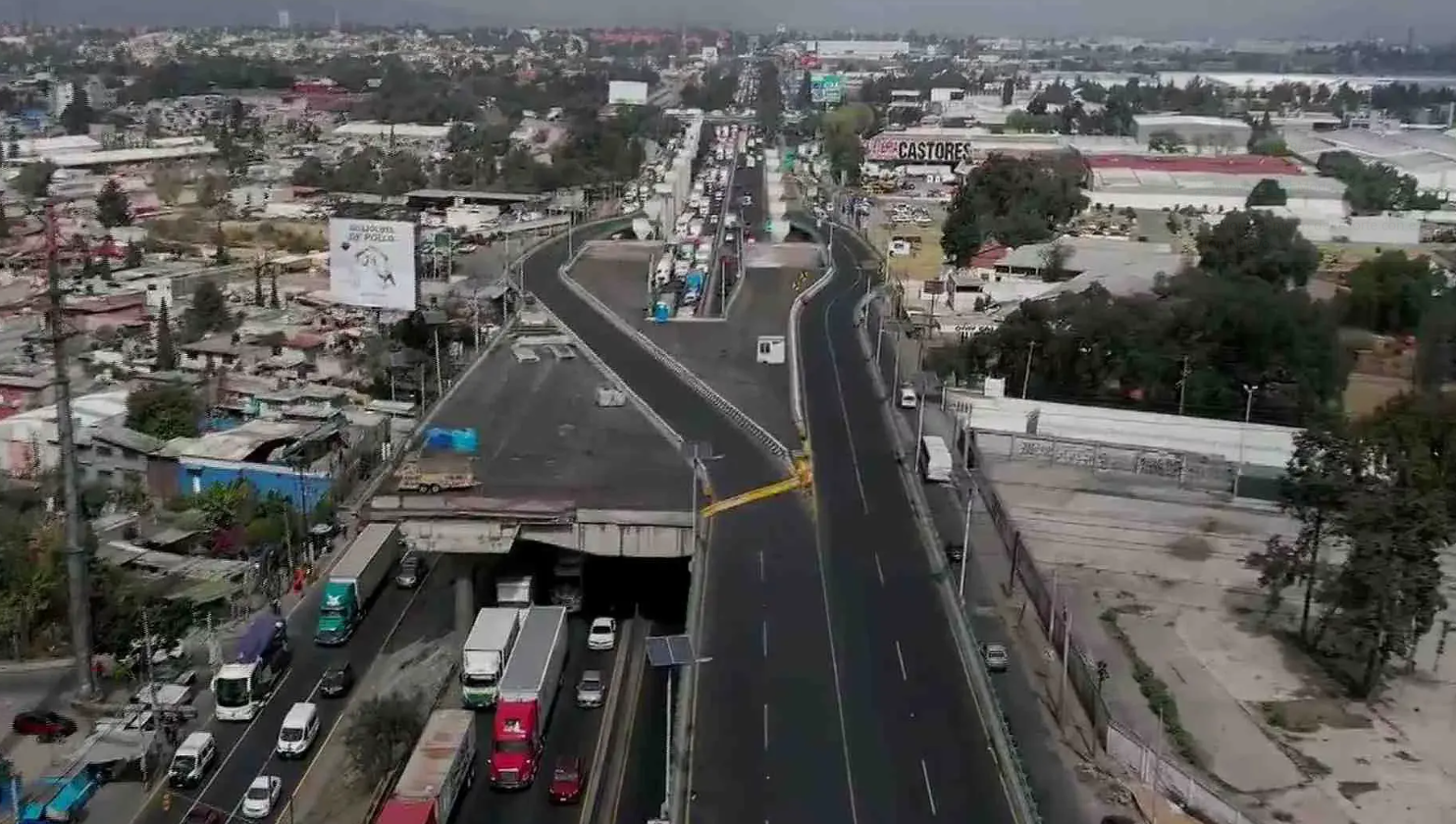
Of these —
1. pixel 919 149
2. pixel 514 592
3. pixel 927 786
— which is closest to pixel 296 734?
pixel 514 592

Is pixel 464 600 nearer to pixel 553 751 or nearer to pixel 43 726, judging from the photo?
pixel 553 751

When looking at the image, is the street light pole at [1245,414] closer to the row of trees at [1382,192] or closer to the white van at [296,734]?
the white van at [296,734]

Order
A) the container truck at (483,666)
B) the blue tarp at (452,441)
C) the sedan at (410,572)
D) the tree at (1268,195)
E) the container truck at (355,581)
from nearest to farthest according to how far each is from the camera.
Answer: the container truck at (483,666)
the container truck at (355,581)
the sedan at (410,572)
the blue tarp at (452,441)
the tree at (1268,195)

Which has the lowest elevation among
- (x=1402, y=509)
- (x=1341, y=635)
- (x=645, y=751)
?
(x=645, y=751)

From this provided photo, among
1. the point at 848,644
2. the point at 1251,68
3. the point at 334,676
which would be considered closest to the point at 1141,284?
the point at 848,644

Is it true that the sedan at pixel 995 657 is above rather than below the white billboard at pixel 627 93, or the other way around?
below

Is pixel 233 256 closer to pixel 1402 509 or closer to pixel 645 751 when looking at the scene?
pixel 645 751

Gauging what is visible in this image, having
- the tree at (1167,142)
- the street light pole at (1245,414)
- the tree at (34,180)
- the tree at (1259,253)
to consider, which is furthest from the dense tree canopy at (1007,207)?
the tree at (34,180)
